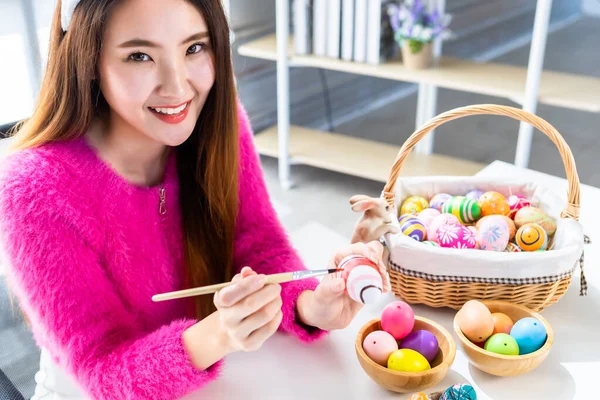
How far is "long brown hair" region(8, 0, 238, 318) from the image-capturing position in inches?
35.3

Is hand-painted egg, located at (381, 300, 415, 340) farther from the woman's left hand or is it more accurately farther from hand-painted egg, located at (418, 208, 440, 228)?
hand-painted egg, located at (418, 208, 440, 228)

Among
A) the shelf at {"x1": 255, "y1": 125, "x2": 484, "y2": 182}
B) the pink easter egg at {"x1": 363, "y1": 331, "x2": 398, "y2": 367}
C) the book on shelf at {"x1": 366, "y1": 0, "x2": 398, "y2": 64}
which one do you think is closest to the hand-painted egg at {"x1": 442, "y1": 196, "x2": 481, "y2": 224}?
the pink easter egg at {"x1": 363, "y1": 331, "x2": 398, "y2": 367}

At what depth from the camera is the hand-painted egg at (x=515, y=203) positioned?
124 cm

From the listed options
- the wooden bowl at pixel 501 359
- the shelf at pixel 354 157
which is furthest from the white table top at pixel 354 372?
the shelf at pixel 354 157

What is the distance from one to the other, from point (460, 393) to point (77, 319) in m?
0.53

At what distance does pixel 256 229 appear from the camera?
3.82 ft

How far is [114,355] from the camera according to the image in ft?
2.89

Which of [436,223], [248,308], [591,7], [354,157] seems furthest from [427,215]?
[591,7]

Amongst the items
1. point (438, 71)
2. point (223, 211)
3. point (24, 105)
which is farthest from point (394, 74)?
point (223, 211)

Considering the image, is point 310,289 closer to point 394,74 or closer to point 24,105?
point 24,105

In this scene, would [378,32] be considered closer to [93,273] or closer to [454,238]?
[454,238]

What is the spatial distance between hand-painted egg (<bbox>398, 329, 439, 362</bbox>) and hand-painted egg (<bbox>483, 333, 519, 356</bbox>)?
83 millimetres

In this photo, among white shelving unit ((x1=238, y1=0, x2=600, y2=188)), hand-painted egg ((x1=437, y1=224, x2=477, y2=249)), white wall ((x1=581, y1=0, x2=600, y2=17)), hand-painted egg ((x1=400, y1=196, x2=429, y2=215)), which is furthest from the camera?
white wall ((x1=581, y1=0, x2=600, y2=17))

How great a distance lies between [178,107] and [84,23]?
17 centimetres
